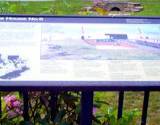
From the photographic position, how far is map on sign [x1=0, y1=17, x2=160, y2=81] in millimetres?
2508

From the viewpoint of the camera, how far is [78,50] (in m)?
2.67

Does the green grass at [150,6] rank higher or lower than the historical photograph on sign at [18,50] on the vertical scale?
lower

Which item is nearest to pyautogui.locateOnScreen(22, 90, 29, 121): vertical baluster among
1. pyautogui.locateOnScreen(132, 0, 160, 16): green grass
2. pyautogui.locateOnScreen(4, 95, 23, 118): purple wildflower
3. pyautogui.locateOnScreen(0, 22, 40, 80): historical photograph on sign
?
pyautogui.locateOnScreen(4, 95, 23, 118): purple wildflower

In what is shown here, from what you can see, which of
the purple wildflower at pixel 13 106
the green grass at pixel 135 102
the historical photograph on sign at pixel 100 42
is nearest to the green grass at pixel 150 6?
the green grass at pixel 135 102

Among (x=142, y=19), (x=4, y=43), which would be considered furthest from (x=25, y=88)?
(x=142, y=19)

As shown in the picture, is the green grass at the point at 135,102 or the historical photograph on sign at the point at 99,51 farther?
the green grass at the point at 135,102

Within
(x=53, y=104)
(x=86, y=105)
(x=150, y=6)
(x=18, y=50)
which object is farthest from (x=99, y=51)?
(x=150, y=6)

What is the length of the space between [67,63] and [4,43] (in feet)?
1.10

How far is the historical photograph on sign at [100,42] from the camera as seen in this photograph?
2645mm

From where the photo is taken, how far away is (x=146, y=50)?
2730 mm

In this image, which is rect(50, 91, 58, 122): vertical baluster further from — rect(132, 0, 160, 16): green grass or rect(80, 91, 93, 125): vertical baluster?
rect(132, 0, 160, 16): green grass

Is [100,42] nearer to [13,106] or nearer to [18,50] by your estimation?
[18,50]

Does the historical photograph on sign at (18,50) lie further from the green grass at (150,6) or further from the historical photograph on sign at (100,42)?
the green grass at (150,6)

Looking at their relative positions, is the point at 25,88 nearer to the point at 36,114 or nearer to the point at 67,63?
the point at 67,63
